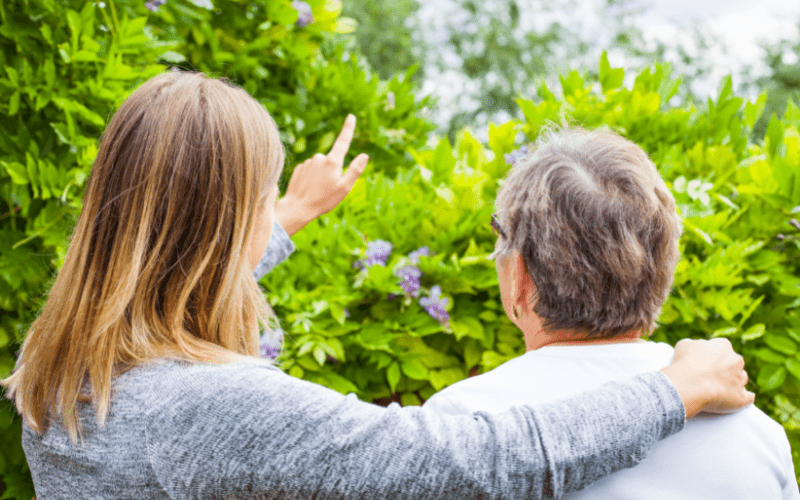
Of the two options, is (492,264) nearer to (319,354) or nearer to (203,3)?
(319,354)

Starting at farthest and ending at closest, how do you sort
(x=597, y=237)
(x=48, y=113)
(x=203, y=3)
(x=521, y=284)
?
(x=203, y=3)
(x=48, y=113)
(x=521, y=284)
(x=597, y=237)

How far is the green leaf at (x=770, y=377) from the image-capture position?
1983mm

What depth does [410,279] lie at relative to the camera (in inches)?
84.5

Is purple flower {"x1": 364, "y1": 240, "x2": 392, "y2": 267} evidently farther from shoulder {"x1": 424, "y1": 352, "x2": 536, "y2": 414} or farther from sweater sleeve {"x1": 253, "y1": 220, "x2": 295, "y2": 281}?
shoulder {"x1": 424, "y1": 352, "x2": 536, "y2": 414}

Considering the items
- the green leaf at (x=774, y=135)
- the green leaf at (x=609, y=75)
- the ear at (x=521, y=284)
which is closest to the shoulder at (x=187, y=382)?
the ear at (x=521, y=284)

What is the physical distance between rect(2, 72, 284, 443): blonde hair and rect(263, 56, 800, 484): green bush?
0.89 metres

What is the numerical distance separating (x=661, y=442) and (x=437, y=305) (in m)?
1.01

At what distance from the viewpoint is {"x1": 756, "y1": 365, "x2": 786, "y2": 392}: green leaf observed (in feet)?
6.51

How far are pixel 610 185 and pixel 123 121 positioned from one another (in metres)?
1.04

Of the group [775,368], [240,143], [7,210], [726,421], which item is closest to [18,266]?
[7,210]

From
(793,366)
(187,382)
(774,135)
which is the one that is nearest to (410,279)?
(187,382)

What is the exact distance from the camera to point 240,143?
4.04 ft

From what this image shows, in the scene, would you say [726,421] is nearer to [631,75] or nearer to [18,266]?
[631,75]

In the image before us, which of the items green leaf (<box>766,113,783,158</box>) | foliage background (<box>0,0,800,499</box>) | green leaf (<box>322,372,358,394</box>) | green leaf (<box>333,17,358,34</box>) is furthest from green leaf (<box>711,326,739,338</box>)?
green leaf (<box>333,17,358,34</box>)
